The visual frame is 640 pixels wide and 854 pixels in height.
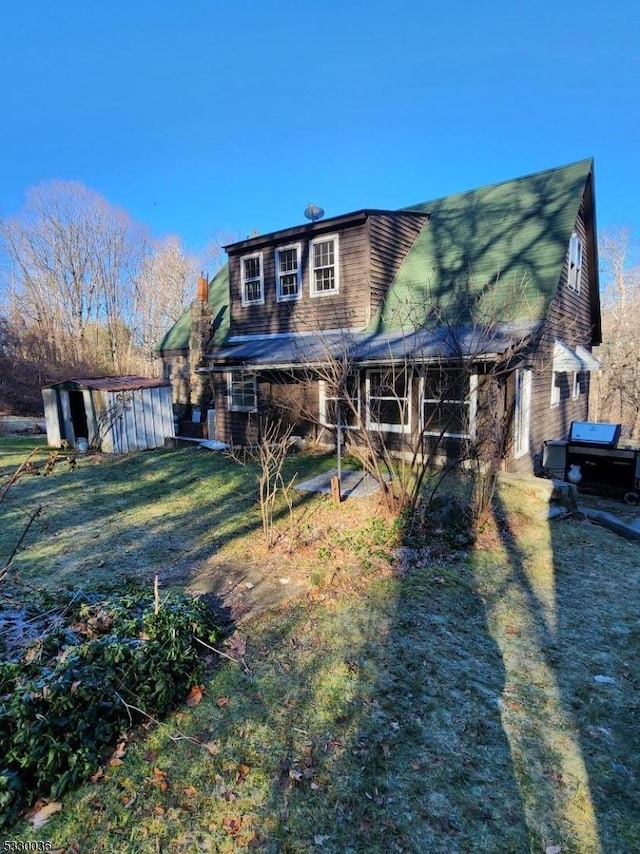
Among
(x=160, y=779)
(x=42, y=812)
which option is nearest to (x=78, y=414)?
(x=42, y=812)

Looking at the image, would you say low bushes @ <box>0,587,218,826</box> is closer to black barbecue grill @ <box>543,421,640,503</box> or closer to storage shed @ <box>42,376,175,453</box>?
black barbecue grill @ <box>543,421,640,503</box>

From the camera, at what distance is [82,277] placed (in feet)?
99.7

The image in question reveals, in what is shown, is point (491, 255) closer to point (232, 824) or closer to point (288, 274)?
point (288, 274)

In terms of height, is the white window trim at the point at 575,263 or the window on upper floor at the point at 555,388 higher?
the white window trim at the point at 575,263

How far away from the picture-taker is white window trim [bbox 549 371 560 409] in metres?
11.4

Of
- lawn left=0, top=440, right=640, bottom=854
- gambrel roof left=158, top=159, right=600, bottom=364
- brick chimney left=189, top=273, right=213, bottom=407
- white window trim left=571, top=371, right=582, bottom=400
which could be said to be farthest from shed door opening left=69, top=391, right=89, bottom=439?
white window trim left=571, top=371, right=582, bottom=400

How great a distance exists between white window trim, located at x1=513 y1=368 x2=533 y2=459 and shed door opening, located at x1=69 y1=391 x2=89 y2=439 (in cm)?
1214

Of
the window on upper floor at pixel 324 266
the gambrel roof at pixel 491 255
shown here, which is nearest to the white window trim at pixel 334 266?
the window on upper floor at pixel 324 266

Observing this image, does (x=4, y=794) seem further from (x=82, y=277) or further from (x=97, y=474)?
(x=82, y=277)

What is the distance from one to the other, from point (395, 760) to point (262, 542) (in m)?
3.49

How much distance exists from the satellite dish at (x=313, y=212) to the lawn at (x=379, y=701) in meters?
11.1

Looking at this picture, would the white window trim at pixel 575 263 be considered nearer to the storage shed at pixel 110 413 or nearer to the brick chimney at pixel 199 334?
the brick chimney at pixel 199 334

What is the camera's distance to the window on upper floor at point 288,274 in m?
12.4

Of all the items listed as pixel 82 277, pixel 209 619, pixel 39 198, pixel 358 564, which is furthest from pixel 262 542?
pixel 39 198
